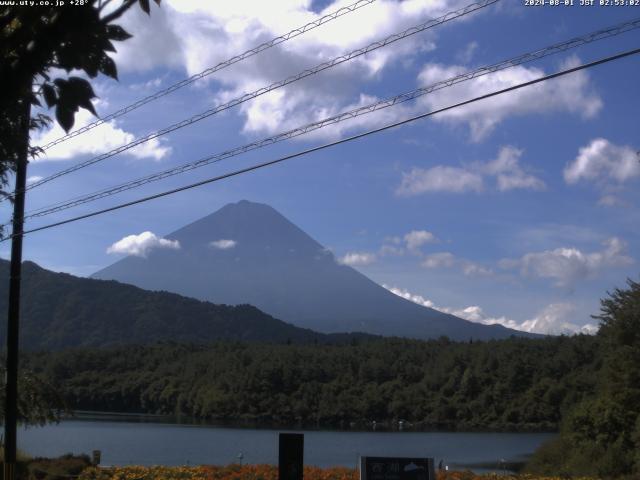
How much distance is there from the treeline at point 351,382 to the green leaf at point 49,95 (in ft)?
214

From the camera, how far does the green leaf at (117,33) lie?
4082mm

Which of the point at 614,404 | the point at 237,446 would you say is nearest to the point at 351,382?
the point at 237,446

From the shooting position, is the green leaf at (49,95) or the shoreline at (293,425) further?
the shoreline at (293,425)

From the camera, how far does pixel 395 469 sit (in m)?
10.9

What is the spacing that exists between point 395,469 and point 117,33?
321 inches

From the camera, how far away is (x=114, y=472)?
1691 centimetres

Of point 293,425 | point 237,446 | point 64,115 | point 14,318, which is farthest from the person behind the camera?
point 293,425

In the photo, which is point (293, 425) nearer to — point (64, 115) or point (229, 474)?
point (229, 474)

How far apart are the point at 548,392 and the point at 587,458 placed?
4870cm

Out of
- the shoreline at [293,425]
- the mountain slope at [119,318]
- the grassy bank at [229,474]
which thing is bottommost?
the shoreline at [293,425]

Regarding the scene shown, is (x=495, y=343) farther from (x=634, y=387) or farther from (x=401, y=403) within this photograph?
(x=634, y=387)

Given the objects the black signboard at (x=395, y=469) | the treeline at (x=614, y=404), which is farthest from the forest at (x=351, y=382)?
the black signboard at (x=395, y=469)

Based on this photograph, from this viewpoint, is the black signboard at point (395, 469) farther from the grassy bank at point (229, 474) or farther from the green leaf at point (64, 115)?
the green leaf at point (64, 115)

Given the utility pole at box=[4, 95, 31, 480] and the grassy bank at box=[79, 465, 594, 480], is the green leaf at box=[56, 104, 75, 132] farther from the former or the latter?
the utility pole at box=[4, 95, 31, 480]
